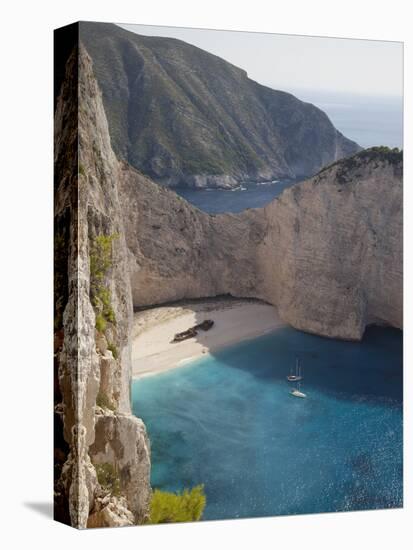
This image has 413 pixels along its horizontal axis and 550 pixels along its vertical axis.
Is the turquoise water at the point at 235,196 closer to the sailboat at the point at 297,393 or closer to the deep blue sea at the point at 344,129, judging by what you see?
the deep blue sea at the point at 344,129

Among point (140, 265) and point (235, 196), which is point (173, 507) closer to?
point (140, 265)

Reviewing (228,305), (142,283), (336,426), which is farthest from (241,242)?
(336,426)

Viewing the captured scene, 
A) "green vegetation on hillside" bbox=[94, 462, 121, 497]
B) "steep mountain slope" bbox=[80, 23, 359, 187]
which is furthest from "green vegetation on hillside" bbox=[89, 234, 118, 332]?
"green vegetation on hillside" bbox=[94, 462, 121, 497]

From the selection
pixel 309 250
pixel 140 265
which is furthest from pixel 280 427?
Answer: pixel 309 250

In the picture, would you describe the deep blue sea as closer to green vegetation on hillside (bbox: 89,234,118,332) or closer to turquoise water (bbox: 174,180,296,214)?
turquoise water (bbox: 174,180,296,214)

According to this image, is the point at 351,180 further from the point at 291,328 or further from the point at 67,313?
the point at 67,313

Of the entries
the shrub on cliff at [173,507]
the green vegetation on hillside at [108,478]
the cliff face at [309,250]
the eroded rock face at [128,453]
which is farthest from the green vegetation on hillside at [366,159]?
the green vegetation on hillside at [108,478]

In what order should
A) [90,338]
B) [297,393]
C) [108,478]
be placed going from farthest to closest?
[297,393] → [108,478] → [90,338]
